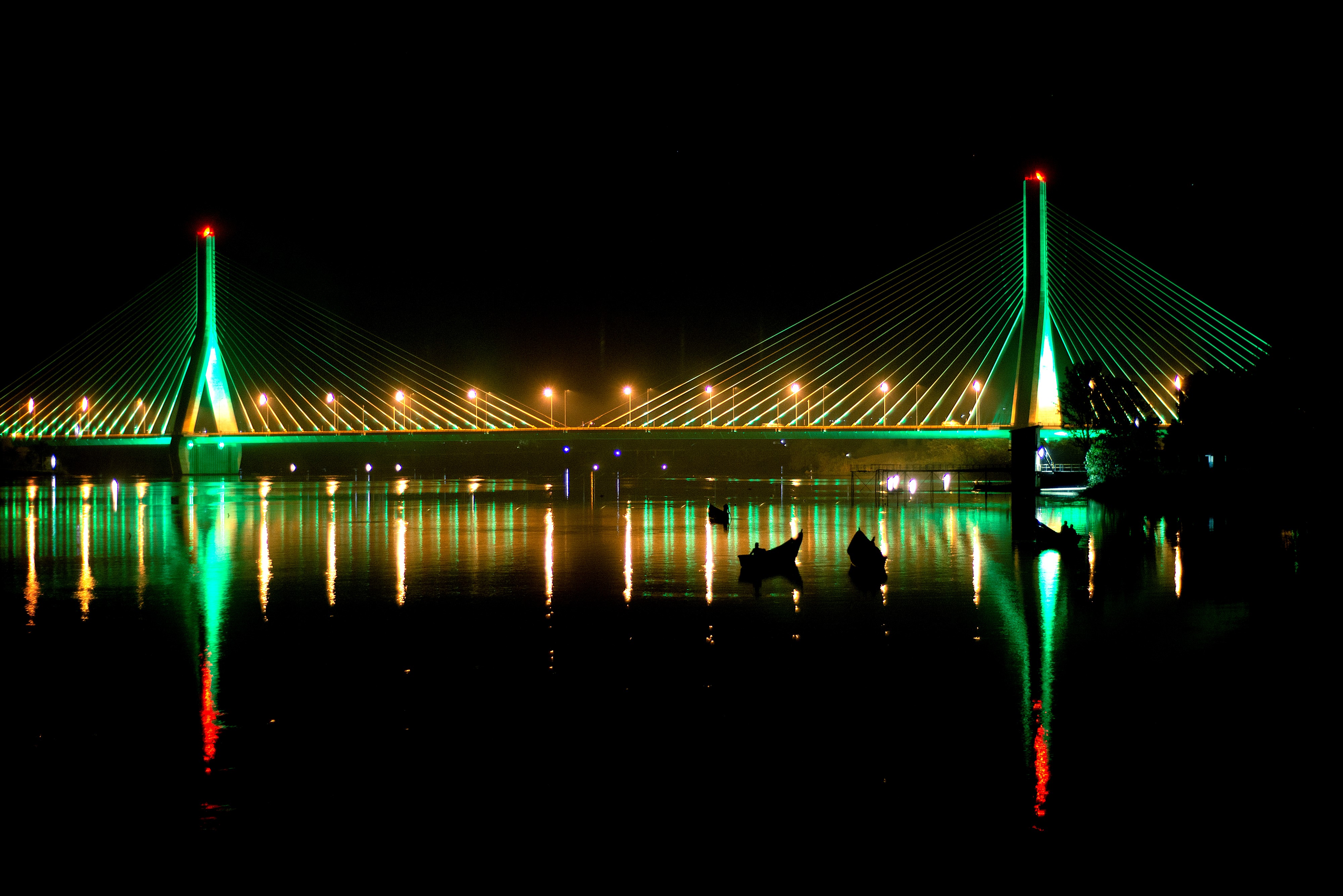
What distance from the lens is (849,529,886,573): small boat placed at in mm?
15781

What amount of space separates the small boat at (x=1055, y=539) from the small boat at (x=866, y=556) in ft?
17.5

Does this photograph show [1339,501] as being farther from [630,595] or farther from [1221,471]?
[630,595]

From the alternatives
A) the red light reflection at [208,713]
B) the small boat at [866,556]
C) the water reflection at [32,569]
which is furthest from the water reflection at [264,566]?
the small boat at [866,556]

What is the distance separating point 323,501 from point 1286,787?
39.2 meters

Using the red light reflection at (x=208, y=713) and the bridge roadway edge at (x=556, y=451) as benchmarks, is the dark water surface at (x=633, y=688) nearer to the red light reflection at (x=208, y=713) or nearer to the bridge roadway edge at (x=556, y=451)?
the red light reflection at (x=208, y=713)

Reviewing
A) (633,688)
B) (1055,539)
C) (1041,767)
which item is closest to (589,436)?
(1055,539)

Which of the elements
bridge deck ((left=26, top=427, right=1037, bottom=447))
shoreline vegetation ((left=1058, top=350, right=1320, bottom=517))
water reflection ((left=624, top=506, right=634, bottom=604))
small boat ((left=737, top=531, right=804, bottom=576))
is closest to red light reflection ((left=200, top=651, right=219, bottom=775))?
water reflection ((left=624, top=506, right=634, bottom=604))

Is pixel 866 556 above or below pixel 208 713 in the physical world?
above

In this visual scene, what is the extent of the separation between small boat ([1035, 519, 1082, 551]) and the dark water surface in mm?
1255

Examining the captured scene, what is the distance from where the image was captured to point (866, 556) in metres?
16.0

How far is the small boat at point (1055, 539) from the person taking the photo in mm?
20312

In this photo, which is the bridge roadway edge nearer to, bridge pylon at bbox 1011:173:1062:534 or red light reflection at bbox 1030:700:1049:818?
bridge pylon at bbox 1011:173:1062:534

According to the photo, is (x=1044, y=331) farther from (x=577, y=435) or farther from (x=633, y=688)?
(x=633, y=688)

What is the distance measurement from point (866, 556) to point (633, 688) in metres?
7.93
